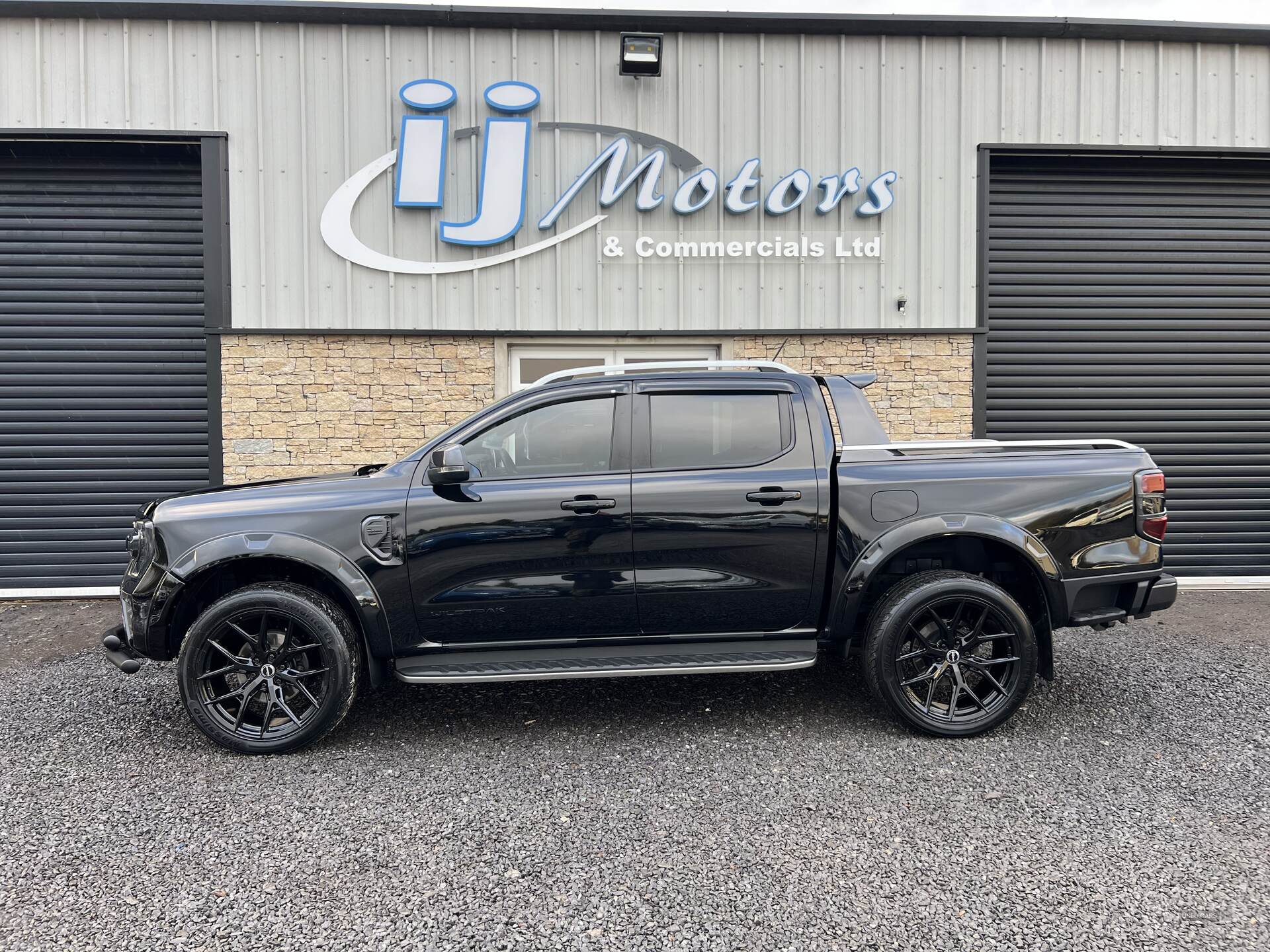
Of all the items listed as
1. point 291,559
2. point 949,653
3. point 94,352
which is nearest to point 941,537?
point 949,653

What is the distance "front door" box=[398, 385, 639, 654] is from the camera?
11.4 feet

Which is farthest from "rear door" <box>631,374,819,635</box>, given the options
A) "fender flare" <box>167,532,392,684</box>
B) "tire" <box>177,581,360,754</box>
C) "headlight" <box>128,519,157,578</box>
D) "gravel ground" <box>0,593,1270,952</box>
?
"headlight" <box>128,519,157,578</box>

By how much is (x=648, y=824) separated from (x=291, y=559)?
80.1 inches

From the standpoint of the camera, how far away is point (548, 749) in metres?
3.46

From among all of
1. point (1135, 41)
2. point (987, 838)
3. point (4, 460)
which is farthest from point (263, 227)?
point (1135, 41)

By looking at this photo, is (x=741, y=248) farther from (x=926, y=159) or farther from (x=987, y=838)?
(x=987, y=838)

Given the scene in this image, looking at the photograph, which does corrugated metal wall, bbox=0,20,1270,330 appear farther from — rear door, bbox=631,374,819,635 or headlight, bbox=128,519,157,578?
headlight, bbox=128,519,157,578

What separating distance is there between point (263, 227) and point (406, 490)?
180 inches

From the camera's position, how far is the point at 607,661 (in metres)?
3.53

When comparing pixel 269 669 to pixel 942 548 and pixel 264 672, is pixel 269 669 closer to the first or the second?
pixel 264 672

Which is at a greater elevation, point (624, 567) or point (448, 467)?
Answer: point (448, 467)

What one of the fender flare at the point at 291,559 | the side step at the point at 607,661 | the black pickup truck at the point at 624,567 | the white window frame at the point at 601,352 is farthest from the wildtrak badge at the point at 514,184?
the side step at the point at 607,661

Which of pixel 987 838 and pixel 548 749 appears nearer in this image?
pixel 987 838

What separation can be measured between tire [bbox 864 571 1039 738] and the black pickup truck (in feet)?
0.04
